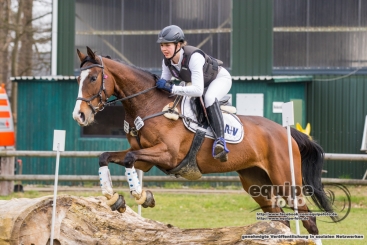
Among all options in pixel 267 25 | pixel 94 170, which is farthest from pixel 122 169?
pixel 267 25

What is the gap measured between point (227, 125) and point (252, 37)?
9875mm

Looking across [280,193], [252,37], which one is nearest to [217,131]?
[280,193]

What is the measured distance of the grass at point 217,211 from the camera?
1039 cm

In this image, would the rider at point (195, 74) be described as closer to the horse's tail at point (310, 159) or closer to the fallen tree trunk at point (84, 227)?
the fallen tree trunk at point (84, 227)

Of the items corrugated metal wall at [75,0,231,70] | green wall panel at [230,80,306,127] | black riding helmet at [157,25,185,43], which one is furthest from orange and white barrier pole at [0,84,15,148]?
black riding helmet at [157,25,185,43]

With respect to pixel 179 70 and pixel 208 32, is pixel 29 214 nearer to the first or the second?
pixel 179 70

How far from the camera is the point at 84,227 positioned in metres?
6.92

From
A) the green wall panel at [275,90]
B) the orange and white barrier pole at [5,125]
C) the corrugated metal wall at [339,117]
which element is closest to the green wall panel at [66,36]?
the orange and white barrier pole at [5,125]

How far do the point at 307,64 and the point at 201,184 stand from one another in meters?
4.06

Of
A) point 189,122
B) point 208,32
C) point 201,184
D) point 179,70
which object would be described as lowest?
point 201,184

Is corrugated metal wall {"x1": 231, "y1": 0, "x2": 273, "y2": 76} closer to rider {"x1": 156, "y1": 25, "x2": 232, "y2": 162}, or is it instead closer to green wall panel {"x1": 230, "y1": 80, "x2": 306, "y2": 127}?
green wall panel {"x1": 230, "y1": 80, "x2": 306, "y2": 127}

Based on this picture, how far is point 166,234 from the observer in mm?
6441

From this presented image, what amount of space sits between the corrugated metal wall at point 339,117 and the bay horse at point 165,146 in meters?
8.78

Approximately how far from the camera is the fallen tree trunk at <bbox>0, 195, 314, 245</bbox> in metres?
6.34
